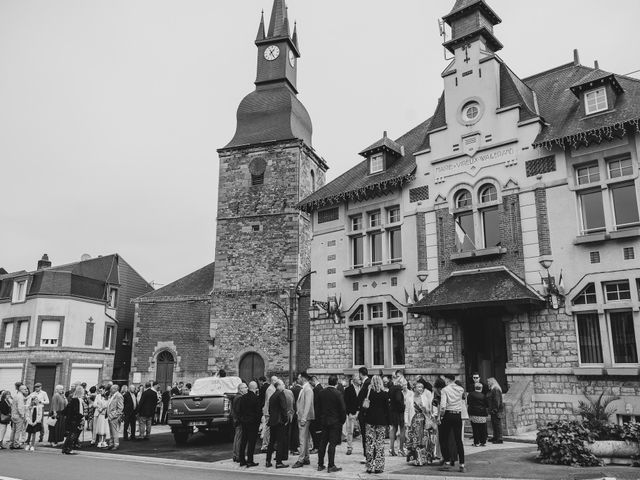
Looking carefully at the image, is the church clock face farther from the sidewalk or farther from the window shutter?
the sidewalk

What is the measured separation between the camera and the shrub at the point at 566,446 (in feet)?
33.1

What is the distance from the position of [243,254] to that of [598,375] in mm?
19284

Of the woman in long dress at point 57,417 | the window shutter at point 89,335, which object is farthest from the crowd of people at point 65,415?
the window shutter at point 89,335

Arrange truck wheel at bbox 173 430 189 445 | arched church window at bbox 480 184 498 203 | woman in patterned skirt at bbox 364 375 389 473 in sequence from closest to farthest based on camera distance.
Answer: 1. woman in patterned skirt at bbox 364 375 389 473
2. truck wheel at bbox 173 430 189 445
3. arched church window at bbox 480 184 498 203

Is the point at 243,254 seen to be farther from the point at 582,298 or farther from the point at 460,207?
the point at 582,298

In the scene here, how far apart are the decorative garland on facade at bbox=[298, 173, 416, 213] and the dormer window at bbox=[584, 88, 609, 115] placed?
5532 mm

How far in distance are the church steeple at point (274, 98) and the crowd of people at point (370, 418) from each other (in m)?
20.5

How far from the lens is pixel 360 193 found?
1984 cm

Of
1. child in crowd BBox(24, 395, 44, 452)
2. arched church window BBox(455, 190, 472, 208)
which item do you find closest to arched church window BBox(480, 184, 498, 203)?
arched church window BBox(455, 190, 472, 208)

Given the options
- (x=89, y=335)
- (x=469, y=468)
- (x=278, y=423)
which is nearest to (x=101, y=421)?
(x=278, y=423)

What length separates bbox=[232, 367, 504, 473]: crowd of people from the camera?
10.3 metres

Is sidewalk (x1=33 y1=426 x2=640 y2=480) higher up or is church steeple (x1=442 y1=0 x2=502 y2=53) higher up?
church steeple (x1=442 y1=0 x2=502 y2=53)

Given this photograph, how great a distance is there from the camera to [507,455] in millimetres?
11211

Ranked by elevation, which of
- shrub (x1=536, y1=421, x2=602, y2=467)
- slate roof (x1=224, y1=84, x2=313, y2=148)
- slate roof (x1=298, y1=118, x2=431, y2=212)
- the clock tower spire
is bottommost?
shrub (x1=536, y1=421, x2=602, y2=467)
